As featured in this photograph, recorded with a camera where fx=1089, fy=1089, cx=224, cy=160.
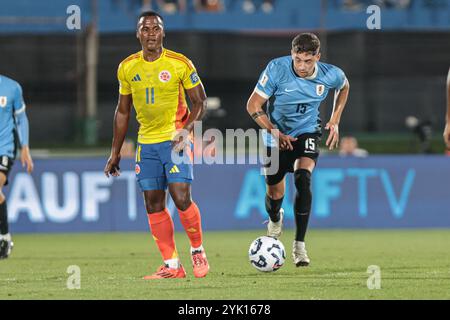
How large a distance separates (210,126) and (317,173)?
8.22 meters

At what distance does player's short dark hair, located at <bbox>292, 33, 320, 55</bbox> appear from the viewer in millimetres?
9984

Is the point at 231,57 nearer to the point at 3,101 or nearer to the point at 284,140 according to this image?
the point at 3,101

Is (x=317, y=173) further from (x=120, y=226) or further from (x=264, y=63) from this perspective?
(x=264, y=63)

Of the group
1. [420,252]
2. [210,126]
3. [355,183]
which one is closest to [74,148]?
[210,126]

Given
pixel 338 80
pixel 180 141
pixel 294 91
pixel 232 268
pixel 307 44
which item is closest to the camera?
pixel 180 141

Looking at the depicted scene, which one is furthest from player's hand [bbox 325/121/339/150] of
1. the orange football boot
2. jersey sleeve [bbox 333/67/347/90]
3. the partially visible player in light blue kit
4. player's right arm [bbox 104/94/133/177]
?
the partially visible player in light blue kit

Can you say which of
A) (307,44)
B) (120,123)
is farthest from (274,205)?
(120,123)

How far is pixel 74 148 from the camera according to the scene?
23.1m

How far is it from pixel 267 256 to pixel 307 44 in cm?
201

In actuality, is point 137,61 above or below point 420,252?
above

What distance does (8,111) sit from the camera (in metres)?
12.2

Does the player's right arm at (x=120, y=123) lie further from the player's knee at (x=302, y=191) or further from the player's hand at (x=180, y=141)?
the player's knee at (x=302, y=191)

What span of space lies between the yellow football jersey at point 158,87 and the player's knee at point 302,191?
1579mm
